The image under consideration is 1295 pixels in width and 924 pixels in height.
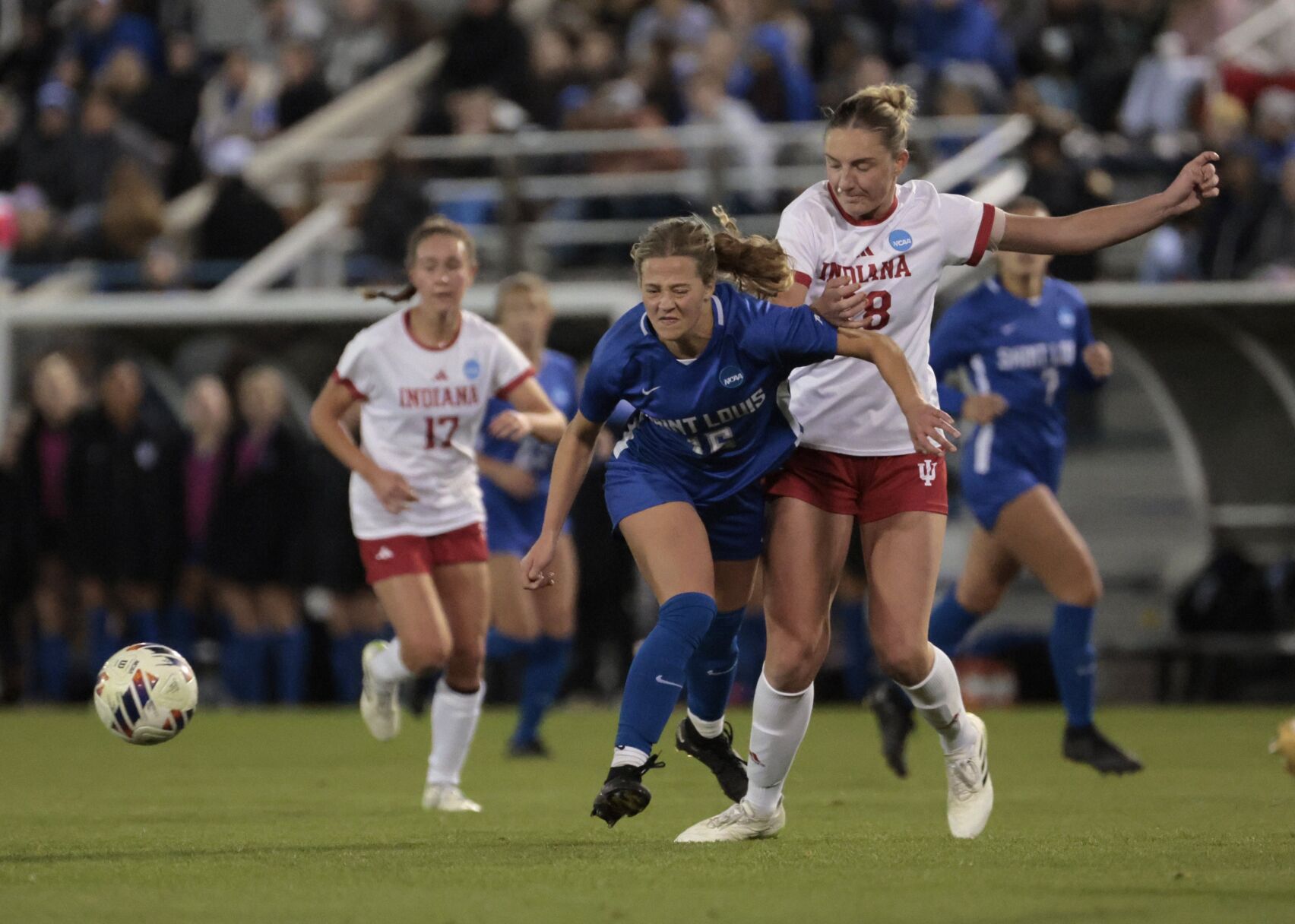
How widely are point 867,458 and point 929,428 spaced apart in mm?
781

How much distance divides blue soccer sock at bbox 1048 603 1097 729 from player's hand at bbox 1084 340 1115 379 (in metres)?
1.08

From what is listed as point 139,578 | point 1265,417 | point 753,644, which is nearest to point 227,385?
point 139,578

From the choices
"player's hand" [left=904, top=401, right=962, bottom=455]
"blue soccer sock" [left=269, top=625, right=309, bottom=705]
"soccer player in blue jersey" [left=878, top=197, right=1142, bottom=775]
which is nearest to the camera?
"player's hand" [left=904, top=401, right=962, bottom=455]

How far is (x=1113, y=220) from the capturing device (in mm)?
6613

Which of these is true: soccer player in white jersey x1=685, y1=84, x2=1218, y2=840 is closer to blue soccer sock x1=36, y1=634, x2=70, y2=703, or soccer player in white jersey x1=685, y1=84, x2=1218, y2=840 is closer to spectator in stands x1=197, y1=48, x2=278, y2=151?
blue soccer sock x1=36, y1=634, x2=70, y2=703

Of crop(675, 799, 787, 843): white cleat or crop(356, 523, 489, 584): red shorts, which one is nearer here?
crop(675, 799, 787, 843): white cleat

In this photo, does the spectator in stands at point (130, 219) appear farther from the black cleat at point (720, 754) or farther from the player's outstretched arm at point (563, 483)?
the player's outstretched arm at point (563, 483)

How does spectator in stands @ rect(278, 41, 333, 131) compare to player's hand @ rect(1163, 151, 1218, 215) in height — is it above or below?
below

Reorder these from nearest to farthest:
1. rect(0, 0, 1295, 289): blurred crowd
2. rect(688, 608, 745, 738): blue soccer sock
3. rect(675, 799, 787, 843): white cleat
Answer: rect(675, 799, 787, 843): white cleat, rect(688, 608, 745, 738): blue soccer sock, rect(0, 0, 1295, 289): blurred crowd

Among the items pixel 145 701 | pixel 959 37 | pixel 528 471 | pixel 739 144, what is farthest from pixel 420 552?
pixel 959 37

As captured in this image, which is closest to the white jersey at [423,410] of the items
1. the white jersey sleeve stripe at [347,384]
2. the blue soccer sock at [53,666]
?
the white jersey sleeve stripe at [347,384]

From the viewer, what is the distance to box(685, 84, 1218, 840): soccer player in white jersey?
6793mm

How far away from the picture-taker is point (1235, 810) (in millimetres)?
7977

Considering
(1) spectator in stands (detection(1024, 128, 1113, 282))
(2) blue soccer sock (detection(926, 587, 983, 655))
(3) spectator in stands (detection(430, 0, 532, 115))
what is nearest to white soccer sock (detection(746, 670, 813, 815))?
(2) blue soccer sock (detection(926, 587, 983, 655))
